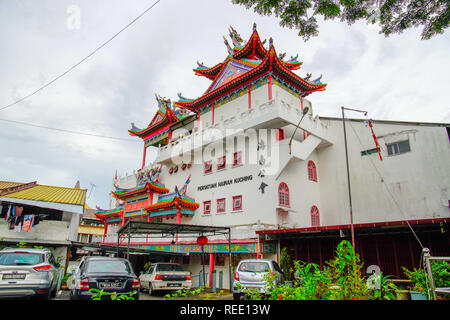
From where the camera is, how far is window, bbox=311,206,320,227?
2079 cm

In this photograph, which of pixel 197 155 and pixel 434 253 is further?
pixel 197 155

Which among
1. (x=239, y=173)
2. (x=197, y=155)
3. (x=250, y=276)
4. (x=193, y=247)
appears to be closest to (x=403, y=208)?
(x=239, y=173)

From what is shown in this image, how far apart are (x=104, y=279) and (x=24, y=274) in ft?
7.50

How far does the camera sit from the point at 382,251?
579 inches

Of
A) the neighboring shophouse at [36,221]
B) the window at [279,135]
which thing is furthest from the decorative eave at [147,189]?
the window at [279,135]

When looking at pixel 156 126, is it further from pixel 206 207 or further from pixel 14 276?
pixel 14 276

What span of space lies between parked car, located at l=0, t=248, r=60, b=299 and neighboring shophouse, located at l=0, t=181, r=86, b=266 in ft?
25.2

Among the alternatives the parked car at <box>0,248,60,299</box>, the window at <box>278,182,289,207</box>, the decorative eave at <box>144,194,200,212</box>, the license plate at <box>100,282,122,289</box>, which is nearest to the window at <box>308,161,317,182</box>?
the window at <box>278,182,289,207</box>

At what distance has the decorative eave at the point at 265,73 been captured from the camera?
20.8m

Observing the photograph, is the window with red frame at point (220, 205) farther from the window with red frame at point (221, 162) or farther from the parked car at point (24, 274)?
the parked car at point (24, 274)

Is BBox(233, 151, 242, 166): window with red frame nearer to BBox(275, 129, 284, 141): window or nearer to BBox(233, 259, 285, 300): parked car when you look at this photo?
BBox(275, 129, 284, 141): window
